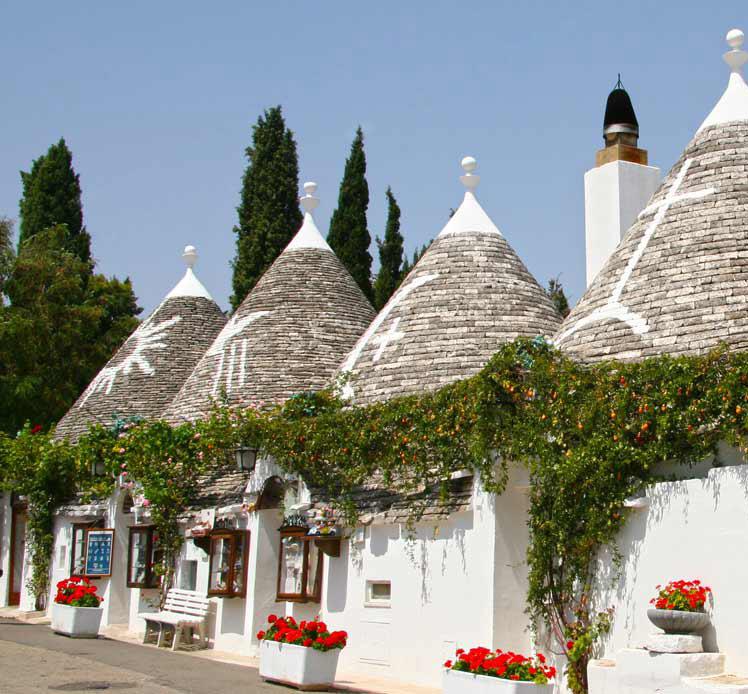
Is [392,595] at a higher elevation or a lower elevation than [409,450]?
lower

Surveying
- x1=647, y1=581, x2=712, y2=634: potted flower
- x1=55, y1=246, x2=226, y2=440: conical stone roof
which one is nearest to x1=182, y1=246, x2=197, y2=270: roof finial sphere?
x1=55, y1=246, x2=226, y2=440: conical stone roof

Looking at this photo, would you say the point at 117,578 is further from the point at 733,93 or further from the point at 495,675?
the point at 733,93

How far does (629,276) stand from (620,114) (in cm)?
693

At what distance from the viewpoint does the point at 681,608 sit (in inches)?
360

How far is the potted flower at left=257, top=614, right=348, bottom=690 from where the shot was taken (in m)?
11.1

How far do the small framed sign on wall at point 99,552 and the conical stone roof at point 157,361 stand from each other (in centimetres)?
284

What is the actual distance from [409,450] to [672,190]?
411 cm

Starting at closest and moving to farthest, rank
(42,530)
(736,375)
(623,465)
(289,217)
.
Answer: (736,375) < (623,465) < (42,530) < (289,217)

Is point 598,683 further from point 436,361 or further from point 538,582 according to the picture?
point 436,361

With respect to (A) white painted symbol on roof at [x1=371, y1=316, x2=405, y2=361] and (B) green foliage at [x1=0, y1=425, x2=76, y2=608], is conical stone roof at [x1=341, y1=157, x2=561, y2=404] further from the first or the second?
(B) green foliage at [x1=0, y1=425, x2=76, y2=608]

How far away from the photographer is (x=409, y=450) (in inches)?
503

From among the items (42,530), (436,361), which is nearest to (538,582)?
(436,361)

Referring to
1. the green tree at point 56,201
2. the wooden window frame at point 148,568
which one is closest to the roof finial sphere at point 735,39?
the wooden window frame at point 148,568

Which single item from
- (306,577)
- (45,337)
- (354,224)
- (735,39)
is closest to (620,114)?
(735,39)
